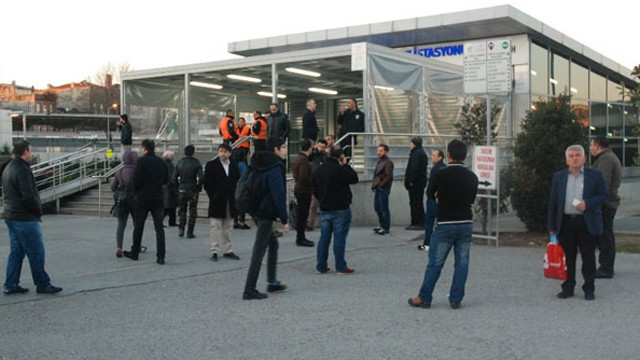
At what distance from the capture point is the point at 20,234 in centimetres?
733

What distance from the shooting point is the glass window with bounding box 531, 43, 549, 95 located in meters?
22.1

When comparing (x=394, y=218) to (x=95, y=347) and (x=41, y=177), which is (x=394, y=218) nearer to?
(x=95, y=347)

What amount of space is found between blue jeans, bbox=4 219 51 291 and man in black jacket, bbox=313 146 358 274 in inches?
134

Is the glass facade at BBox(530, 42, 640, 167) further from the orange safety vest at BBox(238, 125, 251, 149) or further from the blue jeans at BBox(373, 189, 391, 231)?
the blue jeans at BBox(373, 189, 391, 231)

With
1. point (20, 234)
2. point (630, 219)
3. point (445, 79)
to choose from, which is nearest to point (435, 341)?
point (20, 234)

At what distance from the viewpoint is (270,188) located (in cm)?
729

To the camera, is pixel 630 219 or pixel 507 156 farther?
pixel 630 219

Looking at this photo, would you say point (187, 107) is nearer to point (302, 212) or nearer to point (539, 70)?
point (302, 212)

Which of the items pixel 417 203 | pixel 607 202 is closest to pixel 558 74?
pixel 417 203

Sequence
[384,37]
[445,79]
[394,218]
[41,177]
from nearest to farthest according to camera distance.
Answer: [394,218] < [445,79] < [41,177] < [384,37]

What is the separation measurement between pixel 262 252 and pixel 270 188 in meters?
0.71

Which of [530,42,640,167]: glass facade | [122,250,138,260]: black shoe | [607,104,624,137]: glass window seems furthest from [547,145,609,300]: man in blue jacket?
[607,104,624,137]: glass window

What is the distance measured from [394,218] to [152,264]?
6554mm

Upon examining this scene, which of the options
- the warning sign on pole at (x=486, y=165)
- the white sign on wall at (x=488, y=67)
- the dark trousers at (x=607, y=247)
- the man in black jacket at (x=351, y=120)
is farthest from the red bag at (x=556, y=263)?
the man in black jacket at (x=351, y=120)
